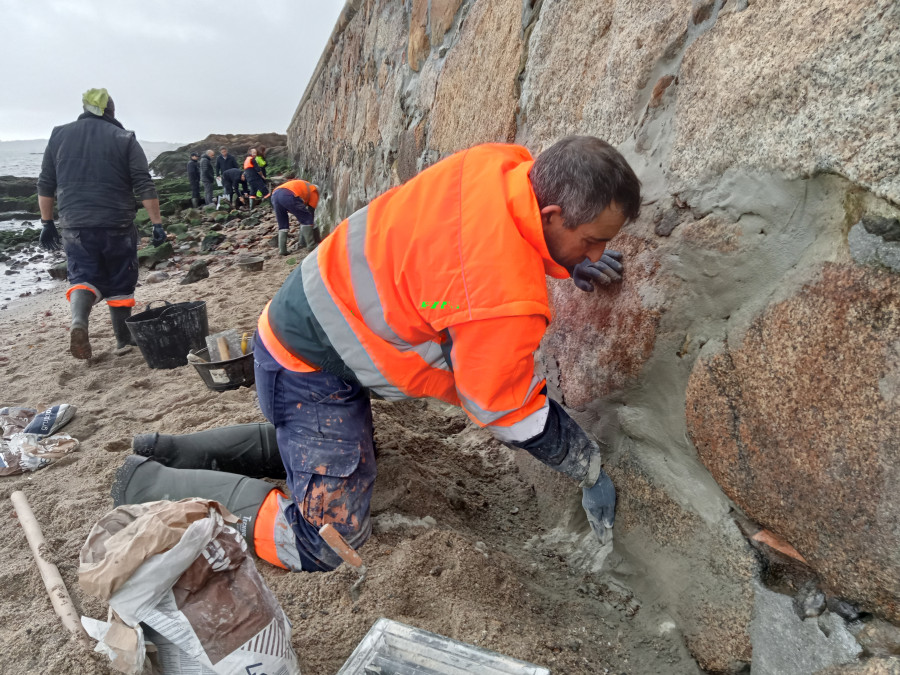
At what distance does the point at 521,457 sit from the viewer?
209 cm

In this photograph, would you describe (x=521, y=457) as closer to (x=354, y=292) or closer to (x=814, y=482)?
(x=354, y=292)

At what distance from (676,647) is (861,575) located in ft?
1.69

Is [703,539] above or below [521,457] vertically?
above

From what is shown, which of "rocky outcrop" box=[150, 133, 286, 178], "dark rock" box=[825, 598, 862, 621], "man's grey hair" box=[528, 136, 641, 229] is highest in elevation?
"rocky outcrop" box=[150, 133, 286, 178]

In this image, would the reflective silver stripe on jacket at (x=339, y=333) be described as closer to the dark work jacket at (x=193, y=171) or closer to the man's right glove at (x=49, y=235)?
the man's right glove at (x=49, y=235)

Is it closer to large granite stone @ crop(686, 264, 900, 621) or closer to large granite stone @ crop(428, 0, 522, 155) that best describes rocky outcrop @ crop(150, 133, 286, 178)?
large granite stone @ crop(428, 0, 522, 155)

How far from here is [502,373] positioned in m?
1.26

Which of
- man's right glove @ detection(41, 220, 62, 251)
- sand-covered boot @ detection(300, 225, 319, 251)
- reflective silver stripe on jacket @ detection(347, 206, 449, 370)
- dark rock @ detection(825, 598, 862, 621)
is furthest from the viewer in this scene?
sand-covered boot @ detection(300, 225, 319, 251)

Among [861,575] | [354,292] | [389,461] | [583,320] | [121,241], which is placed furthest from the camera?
[121,241]

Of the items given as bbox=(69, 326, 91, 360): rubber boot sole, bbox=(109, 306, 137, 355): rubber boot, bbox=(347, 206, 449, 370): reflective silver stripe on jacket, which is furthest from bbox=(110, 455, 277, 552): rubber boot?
bbox=(109, 306, 137, 355): rubber boot

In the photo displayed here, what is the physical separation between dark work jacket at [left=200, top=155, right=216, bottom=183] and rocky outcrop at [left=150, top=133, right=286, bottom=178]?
3.80 metres

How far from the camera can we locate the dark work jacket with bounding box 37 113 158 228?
3805 millimetres

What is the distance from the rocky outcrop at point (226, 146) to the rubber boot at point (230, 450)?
51.6 feet

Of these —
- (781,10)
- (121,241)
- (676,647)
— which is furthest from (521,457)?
(121,241)
